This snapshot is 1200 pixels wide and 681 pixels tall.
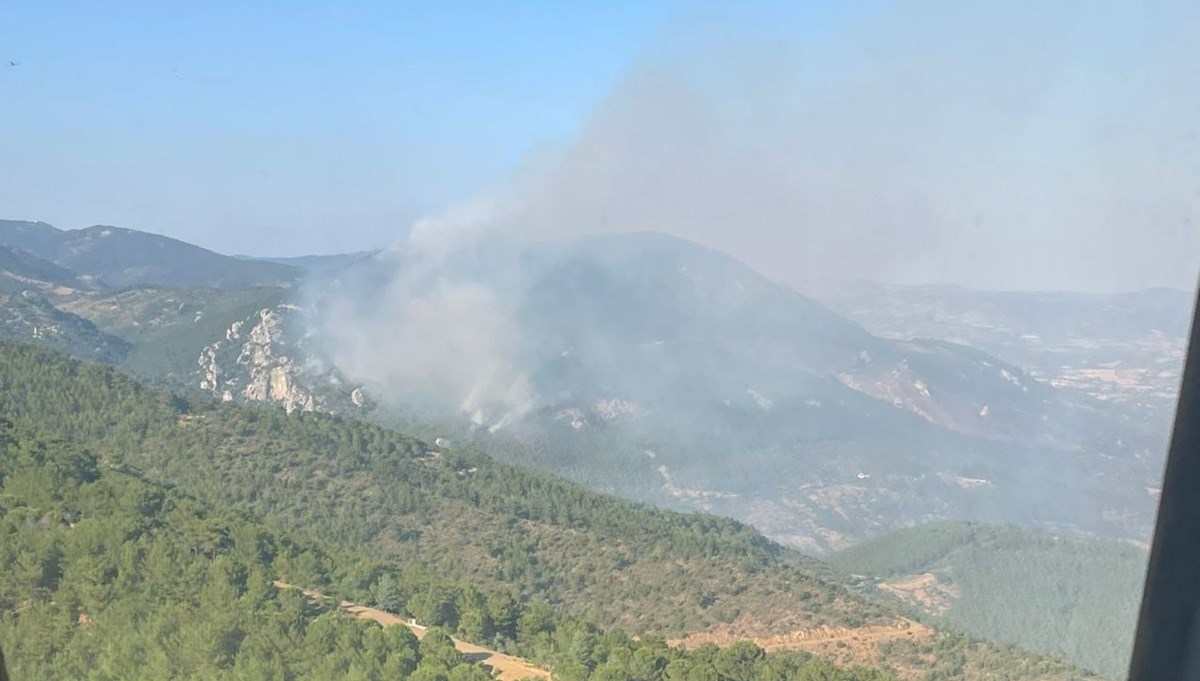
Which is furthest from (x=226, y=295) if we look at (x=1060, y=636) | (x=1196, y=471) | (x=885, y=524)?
(x=1196, y=471)

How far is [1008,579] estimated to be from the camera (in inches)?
1505

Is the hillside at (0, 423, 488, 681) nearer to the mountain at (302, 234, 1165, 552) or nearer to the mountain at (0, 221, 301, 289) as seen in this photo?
the mountain at (302, 234, 1165, 552)

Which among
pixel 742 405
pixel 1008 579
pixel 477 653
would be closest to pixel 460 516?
pixel 1008 579

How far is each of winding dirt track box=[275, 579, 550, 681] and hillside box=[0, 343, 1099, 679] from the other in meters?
8.67

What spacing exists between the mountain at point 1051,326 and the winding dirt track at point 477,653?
962 inches

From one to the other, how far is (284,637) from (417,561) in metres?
18.6

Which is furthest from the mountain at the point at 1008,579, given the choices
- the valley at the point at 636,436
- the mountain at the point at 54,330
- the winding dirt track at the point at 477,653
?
the mountain at the point at 54,330

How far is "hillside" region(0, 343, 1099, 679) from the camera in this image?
25.8 meters

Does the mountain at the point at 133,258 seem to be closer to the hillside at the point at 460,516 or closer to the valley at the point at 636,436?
the valley at the point at 636,436

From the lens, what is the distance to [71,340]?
8656cm

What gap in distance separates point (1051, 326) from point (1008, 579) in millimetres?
61625

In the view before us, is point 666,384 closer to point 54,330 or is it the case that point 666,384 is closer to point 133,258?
point 54,330

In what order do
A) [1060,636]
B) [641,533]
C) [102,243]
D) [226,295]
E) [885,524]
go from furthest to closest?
1. [102,243]
2. [226,295]
3. [885,524]
4. [641,533]
5. [1060,636]

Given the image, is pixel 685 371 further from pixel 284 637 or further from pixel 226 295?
pixel 284 637
